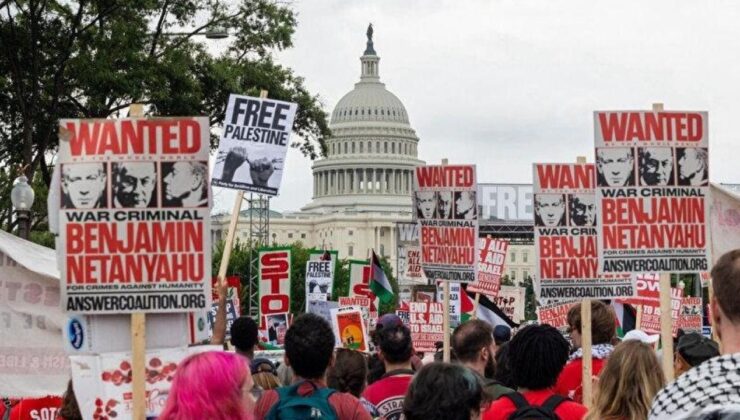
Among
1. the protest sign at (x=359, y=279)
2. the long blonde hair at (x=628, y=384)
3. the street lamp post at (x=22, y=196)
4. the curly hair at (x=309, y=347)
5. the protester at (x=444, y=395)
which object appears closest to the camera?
the protester at (x=444, y=395)

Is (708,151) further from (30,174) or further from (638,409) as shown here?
(30,174)

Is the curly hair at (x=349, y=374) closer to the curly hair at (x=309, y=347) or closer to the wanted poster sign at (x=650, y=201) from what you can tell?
the curly hair at (x=309, y=347)

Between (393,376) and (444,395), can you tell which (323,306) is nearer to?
(393,376)

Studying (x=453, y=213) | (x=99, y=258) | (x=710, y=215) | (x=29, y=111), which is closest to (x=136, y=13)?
(x=29, y=111)

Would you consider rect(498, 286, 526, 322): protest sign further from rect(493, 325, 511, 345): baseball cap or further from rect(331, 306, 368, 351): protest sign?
rect(493, 325, 511, 345): baseball cap

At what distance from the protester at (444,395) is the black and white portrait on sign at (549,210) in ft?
22.5

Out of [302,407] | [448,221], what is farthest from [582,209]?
[302,407]

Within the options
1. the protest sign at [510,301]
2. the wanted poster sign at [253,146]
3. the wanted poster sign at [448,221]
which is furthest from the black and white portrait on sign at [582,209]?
the protest sign at [510,301]

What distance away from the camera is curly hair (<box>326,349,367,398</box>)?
334 inches

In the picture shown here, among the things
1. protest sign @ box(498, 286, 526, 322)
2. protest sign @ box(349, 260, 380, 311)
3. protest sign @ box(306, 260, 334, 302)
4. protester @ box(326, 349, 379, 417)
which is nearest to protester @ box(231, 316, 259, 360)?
protester @ box(326, 349, 379, 417)

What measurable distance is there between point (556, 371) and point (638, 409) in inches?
37.0

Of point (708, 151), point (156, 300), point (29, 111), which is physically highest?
point (29, 111)

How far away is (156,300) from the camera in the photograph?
24.0ft

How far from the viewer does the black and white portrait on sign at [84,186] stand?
7.36m
